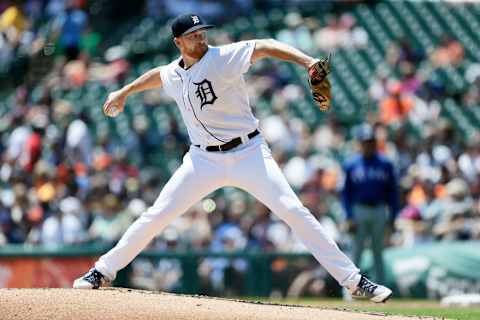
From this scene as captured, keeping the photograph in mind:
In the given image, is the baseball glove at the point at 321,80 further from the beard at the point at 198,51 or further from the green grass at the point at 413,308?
the green grass at the point at 413,308

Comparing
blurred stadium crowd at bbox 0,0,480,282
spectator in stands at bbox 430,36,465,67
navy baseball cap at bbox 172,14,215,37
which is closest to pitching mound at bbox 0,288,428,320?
navy baseball cap at bbox 172,14,215,37

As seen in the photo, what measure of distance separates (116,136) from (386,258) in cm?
504

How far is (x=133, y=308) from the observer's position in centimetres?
724

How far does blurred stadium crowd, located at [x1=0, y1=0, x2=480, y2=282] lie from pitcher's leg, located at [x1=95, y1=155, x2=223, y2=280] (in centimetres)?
601

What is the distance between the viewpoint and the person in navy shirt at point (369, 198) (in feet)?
41.3

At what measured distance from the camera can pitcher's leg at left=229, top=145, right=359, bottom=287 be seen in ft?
25.0

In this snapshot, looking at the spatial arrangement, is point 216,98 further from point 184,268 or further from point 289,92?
point 289,92

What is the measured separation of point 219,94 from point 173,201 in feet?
2.54

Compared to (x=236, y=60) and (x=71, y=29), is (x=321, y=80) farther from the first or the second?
(x=71, y=29)

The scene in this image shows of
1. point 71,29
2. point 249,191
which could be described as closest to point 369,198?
point 249,191

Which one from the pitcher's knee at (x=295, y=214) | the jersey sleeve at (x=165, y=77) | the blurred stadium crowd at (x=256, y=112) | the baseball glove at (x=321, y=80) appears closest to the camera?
the baseball glove at (x=321, y=80)

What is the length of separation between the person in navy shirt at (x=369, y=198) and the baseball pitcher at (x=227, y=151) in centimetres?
480

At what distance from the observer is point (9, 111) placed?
59.3 feet

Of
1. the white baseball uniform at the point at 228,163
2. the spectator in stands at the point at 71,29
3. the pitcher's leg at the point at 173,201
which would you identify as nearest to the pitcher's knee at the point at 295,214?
the white baseball uniform at the point at 228,163
